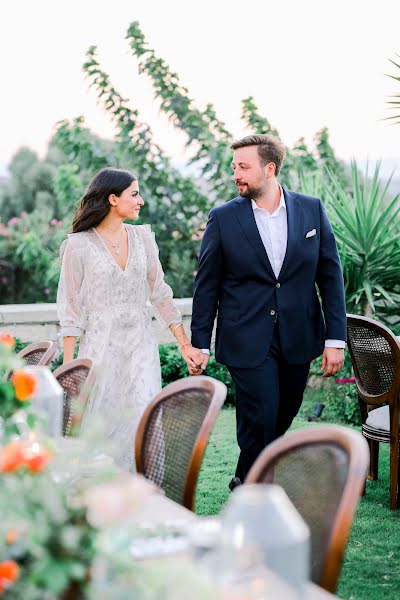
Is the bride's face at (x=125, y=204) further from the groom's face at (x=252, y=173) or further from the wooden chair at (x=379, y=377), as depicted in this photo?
the wooden chair at (x=379, y=377)

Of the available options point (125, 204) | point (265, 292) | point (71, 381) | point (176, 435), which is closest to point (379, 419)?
point (265, 292)

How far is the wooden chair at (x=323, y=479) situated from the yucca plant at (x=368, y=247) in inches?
189

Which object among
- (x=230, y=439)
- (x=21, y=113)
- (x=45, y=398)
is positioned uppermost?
(x=21, y=113)

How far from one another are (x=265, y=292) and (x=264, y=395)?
47 cm

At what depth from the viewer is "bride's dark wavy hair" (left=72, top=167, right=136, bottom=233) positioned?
4199 millimetres

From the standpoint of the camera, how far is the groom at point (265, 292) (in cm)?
417

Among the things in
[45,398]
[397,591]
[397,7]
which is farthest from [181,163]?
[45,398]

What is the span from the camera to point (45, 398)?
216 cm

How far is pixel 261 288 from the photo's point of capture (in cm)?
418

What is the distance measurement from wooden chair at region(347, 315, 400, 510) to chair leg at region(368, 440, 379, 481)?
3 cm

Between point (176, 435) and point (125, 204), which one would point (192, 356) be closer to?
point (125, 204)

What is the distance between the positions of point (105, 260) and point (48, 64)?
266 inches

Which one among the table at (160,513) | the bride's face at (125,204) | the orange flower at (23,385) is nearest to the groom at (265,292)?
the bride's face at (125,204)

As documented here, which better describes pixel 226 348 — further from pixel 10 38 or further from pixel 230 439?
Answer: pixel 10 38
